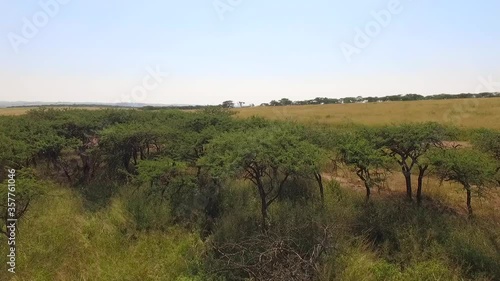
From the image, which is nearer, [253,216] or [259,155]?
[259,155]

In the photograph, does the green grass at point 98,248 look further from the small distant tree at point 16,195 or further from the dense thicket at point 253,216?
the small distant tree at point 16,195

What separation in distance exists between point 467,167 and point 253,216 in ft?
28.3

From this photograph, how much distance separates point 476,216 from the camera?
13.5m

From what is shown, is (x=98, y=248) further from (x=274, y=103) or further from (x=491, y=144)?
(x=274, y=103)

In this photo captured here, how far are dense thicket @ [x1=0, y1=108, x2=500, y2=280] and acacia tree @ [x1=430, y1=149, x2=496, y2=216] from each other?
0.18 ft

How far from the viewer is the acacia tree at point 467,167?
509 inches

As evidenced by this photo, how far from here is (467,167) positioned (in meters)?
13.0

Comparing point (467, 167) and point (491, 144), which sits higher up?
point (491, 144)

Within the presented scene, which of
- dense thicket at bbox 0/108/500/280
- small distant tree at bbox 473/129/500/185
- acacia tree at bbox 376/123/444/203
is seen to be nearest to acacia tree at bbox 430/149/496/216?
dense thicket at bbox 0/108/500/280

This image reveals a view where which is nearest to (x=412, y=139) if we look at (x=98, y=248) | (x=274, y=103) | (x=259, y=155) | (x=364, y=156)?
(x=364, y=156)

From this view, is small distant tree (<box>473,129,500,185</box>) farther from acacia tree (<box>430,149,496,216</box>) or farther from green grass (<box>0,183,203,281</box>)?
green grass (<box>0,183,203,281</box>)

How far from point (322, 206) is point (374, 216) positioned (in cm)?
201

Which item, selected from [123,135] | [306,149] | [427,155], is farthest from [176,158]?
[427,155]

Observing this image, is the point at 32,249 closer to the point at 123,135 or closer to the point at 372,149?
the point at 123,135
